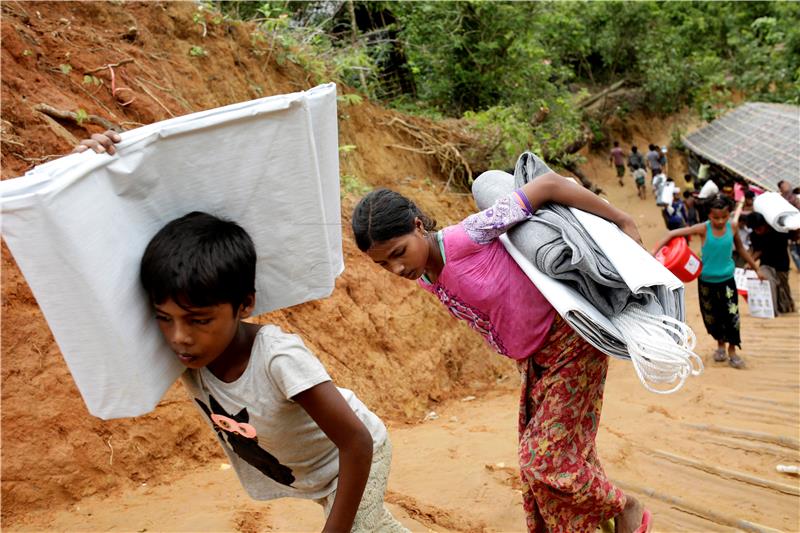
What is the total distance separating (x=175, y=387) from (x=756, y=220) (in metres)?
6.85

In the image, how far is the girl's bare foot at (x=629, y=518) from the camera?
9.38ft

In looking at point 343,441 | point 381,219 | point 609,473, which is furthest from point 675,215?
point 343,441

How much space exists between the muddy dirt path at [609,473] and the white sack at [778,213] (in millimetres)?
1844

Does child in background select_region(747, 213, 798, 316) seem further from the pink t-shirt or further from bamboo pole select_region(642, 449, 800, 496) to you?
the pink t-shirt

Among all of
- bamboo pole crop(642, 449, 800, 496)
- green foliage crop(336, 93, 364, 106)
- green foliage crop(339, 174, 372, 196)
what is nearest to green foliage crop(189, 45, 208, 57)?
green foliage crop(336, 93, 364, 106)

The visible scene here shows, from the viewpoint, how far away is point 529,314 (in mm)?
2508

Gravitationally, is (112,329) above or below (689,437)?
above

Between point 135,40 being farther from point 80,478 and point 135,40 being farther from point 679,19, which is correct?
point 679,19

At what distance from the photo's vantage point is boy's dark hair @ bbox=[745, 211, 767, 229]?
7.94 metres

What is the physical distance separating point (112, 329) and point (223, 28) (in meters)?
6.50

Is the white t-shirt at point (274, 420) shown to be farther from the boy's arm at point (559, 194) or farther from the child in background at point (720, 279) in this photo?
the child in background at point (720, 279)

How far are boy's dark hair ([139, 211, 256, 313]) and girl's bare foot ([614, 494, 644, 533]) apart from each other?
1987 mm

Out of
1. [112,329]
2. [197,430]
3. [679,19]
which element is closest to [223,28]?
[197,430]

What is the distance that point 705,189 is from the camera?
35.3 feet
